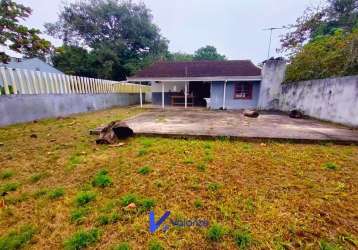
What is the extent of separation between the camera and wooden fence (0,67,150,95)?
5.70 metres

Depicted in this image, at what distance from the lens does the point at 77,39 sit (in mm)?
22297

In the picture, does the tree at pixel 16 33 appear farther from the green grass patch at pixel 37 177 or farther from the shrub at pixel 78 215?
the shrub at pixel 78 215

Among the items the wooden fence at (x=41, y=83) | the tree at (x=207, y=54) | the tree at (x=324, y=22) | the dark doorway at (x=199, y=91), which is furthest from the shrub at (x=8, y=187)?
the tree at (x=207, y=54)

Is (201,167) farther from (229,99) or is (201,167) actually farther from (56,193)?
(229,99)

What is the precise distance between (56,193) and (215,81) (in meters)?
11.1

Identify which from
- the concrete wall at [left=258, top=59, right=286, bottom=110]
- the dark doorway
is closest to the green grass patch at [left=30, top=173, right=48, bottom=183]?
the concrete wall at [left=258, top=59, right=286, bottom=110]

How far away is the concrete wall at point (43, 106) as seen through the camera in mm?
5707

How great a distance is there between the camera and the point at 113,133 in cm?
420

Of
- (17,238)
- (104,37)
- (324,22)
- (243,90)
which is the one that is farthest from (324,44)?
(104,37)

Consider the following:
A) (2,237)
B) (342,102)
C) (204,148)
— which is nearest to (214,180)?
(204,148)

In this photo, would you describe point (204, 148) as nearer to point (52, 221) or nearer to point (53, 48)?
point (52, 221)

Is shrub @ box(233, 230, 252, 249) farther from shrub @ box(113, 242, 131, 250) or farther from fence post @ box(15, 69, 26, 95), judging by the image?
fence post @ box(15, 69, 26, 95)

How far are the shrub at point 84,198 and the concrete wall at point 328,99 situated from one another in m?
7.64

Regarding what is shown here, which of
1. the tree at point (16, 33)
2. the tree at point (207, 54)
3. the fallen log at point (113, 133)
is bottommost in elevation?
the fallen log at point (113, 133)
